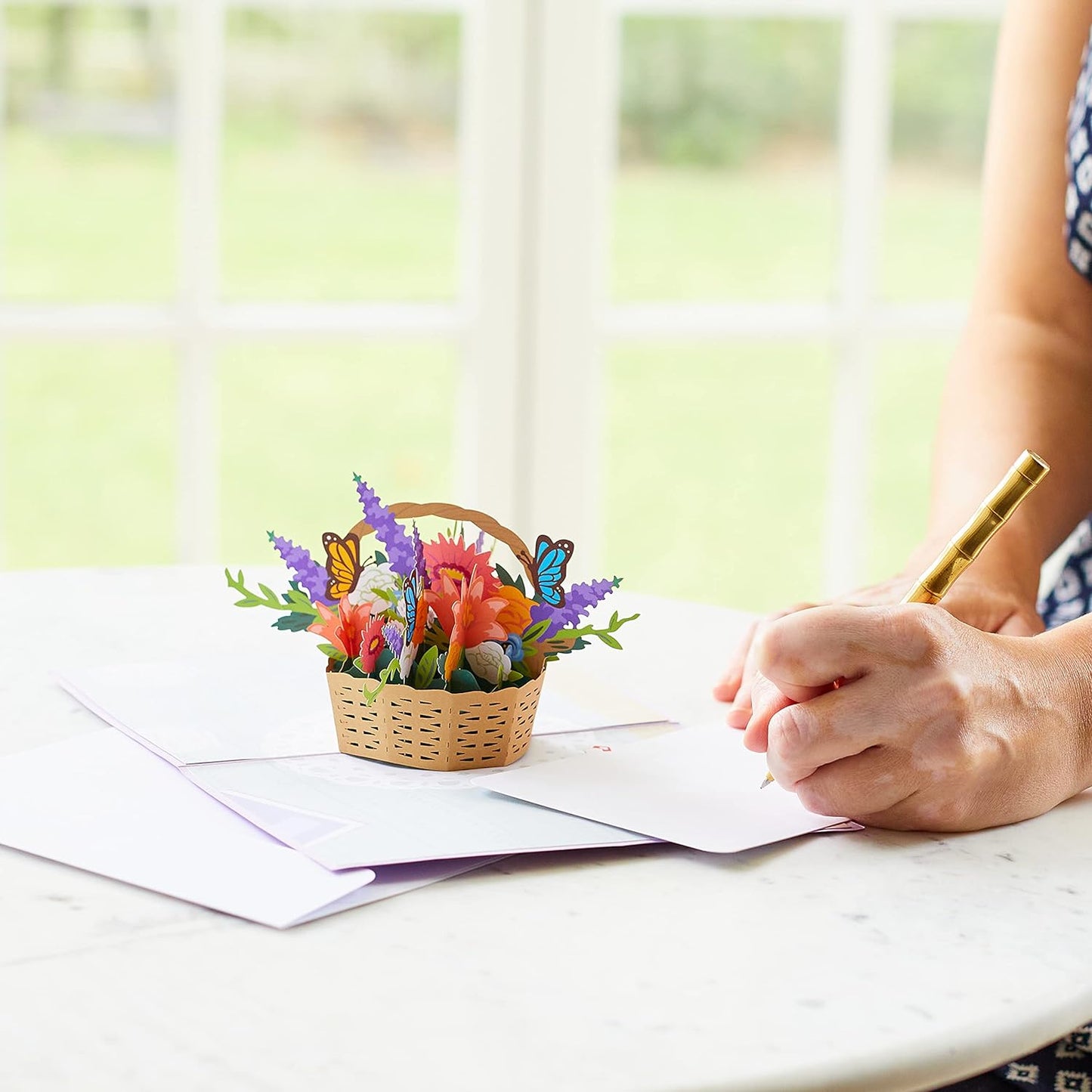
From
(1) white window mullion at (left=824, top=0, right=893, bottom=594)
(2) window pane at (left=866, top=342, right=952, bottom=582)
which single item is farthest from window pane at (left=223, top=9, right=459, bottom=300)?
(2) window pane at (left=866, top=342, right=952, bottom=582)

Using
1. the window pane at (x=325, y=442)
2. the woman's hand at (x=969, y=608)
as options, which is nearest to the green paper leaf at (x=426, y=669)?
the woman's hand at (x=969, y=608)

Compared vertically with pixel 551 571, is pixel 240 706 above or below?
below

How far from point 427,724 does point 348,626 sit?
0.24 feet

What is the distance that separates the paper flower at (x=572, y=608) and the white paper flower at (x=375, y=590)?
84 millimetres

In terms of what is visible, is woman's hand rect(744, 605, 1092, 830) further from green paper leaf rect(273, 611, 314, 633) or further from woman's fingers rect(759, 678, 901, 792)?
green paper leaf rect(273, 611, 314, 633)

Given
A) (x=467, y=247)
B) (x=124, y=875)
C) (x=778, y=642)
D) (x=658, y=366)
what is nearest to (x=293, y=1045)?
(x=124, y=875)

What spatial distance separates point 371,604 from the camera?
0.86 m

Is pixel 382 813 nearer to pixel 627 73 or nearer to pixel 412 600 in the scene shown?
pixel 412 600

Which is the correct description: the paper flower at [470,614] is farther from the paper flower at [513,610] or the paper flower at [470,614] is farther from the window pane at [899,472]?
the window pane at [899,472]

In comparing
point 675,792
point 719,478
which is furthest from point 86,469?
point 675,792

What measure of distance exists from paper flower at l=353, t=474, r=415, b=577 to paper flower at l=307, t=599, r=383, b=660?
1.2 inches

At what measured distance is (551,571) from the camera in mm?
873

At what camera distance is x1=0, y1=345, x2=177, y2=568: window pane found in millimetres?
5125

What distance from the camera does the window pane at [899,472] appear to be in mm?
5090
